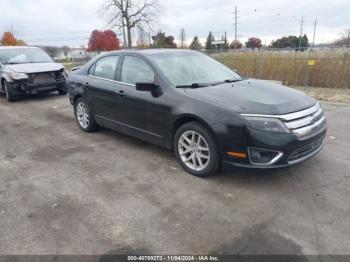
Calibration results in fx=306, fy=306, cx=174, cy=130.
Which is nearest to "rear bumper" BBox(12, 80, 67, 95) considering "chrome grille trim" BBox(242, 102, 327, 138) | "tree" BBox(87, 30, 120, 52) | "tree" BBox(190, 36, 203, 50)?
"chrome grille trim" BBox(242, 102, 327, 138)

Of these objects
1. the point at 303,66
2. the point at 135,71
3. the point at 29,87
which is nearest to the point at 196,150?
the point at 135,71

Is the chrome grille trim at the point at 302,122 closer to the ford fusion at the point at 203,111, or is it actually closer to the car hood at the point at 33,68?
the ford fusion at the point at 203,111

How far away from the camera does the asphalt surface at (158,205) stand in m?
2.68

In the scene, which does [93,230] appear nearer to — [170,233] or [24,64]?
[170,233]

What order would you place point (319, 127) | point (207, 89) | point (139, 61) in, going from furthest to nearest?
point (139, 61)
point (207, 89)
point (319, 127)

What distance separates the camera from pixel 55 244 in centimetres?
271

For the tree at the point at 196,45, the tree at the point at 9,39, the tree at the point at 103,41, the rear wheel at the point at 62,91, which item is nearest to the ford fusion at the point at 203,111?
the rear wheel at the point at 62,91

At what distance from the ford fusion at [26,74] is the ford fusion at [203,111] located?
16.1ft

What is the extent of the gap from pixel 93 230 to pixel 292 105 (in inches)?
101

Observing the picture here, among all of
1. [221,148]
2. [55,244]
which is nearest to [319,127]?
[221,148]

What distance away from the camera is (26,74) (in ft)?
30.4

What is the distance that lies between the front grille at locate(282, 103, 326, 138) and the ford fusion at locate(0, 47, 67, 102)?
8.25m

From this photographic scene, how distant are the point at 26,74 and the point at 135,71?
6.11 meters

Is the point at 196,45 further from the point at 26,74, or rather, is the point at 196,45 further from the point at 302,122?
the point at 302,122
